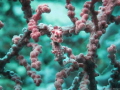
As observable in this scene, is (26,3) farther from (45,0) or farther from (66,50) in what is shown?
(45,0)

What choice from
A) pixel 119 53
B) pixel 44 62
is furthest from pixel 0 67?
pixel 119 53

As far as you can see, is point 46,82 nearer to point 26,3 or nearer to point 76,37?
point 76,37

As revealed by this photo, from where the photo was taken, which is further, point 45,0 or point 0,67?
point 45,0

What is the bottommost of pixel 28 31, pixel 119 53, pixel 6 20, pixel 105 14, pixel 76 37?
pixel 28 31

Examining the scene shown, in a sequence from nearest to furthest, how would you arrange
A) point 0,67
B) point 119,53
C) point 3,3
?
point 0,67 → point 119,53 → point 3,3

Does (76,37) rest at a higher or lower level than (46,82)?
higher

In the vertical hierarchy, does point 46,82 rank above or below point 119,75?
above

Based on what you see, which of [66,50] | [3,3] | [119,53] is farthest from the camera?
[3,3]

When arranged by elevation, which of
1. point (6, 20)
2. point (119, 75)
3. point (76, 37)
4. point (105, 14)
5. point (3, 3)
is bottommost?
point (119, 75)

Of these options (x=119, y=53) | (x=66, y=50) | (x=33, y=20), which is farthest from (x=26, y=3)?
(x=119, y=53)
